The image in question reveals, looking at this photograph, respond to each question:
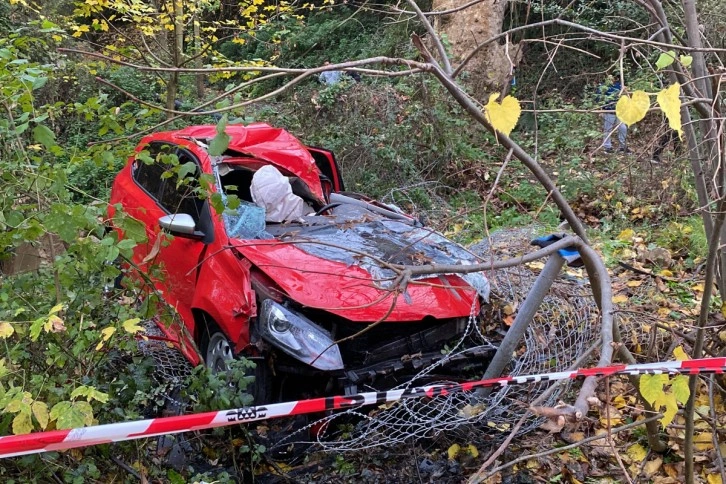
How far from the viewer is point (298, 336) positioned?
3.26m

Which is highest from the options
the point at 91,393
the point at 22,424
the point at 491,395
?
the point at 91,393

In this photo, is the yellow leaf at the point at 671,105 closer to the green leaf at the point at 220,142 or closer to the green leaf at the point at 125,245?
the green leaf at the point at 220,142

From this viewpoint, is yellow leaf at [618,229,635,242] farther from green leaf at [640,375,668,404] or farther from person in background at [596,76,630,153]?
green leaf at [640,375,668,404]

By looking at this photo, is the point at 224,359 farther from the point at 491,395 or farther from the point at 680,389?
the point at 680,389

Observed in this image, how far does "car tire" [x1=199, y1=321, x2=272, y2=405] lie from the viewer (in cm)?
344

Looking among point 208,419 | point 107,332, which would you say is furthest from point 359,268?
point 107,332

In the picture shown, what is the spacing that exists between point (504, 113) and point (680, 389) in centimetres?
123

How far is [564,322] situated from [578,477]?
944 mm

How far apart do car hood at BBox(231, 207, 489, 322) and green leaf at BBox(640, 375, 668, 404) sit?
1.17 m

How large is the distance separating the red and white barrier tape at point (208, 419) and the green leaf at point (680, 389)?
73 millimetres

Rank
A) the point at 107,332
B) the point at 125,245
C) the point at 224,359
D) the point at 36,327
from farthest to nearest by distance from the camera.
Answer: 1. the point at 224,359
2. the point at 125,245
3. the point at 107,332
4. the point at 36,327

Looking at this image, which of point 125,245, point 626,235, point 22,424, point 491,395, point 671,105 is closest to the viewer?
→ point 671,105

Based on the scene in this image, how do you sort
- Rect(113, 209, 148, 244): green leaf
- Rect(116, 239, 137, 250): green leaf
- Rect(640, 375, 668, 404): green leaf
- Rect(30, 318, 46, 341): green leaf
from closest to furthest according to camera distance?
Rect(640, 375, 668, 404): green leaf, Rect(30, 318, 46, 341): green leaf, Rect(116, 239, 137, 250): green leaf, Rect(113, 209, 148, 244): green leaf

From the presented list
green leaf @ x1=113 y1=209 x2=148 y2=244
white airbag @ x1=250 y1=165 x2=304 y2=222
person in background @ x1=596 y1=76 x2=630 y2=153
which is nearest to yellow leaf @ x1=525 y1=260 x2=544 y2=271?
person in background @ x1=596 y1=76 x2=630 y2=153
